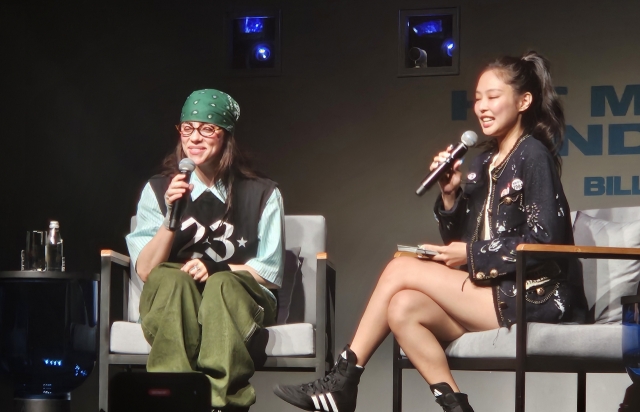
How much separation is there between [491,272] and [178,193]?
3.36ft

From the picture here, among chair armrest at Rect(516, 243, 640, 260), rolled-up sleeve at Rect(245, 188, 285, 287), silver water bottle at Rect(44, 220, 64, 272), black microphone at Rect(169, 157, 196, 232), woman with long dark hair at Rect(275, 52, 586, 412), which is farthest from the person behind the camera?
silver water bottle at Rect(44, 220, 64, 272)

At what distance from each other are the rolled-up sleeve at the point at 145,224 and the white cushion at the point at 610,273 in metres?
1.57

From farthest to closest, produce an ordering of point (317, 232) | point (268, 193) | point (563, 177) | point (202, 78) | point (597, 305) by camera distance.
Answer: point (202, 78), point (563, 177), point (317, 232), point (268, 193), point (597, 305)

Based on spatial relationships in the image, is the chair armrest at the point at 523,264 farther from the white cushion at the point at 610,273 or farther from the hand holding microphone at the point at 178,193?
the hand holding microphone at the point at 178,193

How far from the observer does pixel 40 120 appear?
4672 millimetres

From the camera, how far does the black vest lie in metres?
3.44

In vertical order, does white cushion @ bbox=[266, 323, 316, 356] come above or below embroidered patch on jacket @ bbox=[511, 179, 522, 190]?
below

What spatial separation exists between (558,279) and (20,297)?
2.01 m

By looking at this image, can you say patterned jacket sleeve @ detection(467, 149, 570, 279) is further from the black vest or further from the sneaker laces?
the black vest

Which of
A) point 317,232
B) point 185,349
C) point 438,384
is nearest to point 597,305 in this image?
point 438,384

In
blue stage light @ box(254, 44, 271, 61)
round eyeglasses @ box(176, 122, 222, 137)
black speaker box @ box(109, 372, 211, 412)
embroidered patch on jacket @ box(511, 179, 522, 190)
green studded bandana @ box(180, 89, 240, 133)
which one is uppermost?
blue stage light @ box(254, 44, 271, 61)

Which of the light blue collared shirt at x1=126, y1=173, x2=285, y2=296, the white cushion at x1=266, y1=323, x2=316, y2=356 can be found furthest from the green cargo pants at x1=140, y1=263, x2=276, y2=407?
the light blue collared shirt at x1=126, y1=173, x2=285, y2=296

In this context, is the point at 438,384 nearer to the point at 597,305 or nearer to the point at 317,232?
the point at 597,305

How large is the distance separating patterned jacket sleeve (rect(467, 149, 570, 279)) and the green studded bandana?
1.07m
